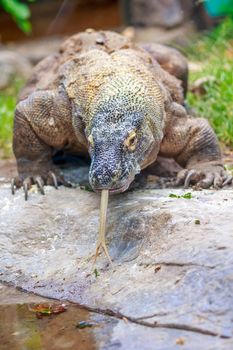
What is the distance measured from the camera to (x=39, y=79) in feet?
20.3

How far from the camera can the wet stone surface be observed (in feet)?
10.4

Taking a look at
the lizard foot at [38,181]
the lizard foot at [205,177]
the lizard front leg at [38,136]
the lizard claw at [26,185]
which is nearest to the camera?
the lizard foot at [205,177]

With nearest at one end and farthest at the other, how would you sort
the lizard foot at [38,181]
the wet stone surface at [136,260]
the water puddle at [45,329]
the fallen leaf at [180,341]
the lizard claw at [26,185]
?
the fallen leaf at [180,341]
the wet stone surface at [136,260]
the water puddle at [45,329]
the lizard claw at [26,185]
the lizard foot at [38,181]

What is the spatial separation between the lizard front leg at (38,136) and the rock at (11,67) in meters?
4.47

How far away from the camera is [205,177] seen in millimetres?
4926

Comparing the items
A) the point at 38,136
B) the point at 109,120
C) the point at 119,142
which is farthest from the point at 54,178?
the point at 119,142

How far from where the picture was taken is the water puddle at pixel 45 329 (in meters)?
3.26

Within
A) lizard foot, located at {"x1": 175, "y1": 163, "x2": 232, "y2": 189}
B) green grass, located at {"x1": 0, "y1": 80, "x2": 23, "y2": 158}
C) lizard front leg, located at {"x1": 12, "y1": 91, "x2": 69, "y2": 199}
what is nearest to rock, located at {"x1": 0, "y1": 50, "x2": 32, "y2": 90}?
green grass, located at {"x1": 0, "y1": 80, "x2": 23, "y2": 158}

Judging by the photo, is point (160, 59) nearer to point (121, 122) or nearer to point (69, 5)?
point (121, 122)

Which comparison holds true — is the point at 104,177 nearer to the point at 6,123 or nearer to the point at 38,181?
the point at 38,181

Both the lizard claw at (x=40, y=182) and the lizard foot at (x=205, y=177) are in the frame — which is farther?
the lizard claw at (x=40, y=182)

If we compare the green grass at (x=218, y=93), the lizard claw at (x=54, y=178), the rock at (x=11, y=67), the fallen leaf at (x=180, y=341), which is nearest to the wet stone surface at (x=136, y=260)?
the fallen leaf at (x=180, y=341)

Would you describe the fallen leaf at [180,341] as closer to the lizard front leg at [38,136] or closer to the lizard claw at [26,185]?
the lizard claw at [26,185]

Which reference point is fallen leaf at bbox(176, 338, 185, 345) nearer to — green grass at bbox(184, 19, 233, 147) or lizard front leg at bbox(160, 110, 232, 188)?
lizard front leg at bbox(160, 110, 232, 188)
